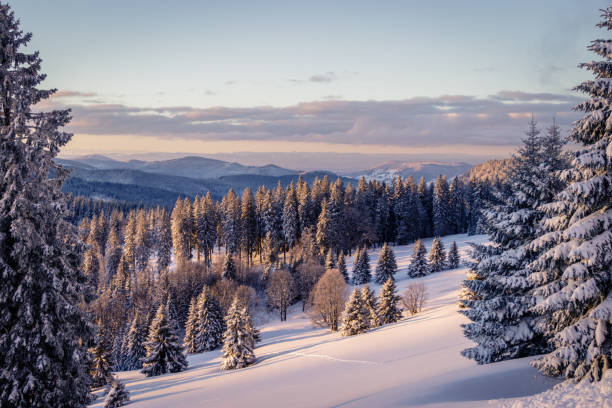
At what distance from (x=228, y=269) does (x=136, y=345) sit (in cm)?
1812

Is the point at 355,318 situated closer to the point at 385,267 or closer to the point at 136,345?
the point at 385,267

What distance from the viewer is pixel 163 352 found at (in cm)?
3534

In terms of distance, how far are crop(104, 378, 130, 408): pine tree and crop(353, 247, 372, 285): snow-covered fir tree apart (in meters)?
40.1

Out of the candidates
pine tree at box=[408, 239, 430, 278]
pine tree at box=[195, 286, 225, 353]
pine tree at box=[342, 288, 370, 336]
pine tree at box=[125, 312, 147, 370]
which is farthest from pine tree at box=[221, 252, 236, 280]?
pine tree at box=[408, 239, 430, 278]

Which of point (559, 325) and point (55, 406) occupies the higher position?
point (559, 325)

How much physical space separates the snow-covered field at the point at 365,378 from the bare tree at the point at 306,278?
53.6ft

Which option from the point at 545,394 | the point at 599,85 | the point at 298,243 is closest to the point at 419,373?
the point at 545,394

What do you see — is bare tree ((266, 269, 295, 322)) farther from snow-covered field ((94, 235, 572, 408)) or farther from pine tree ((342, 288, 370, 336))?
pine tree ((342, 288, 370, 336))

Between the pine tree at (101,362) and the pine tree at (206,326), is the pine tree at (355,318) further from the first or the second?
the pine tree at (101,362)

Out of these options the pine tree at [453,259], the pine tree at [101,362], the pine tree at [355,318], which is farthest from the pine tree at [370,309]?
the pine tree at [101,362]

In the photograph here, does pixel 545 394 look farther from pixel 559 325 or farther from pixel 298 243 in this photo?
pixel 298 243

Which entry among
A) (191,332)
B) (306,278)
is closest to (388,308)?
(306,278)

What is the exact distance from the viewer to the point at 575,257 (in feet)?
35.1

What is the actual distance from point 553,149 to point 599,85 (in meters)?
5.05
